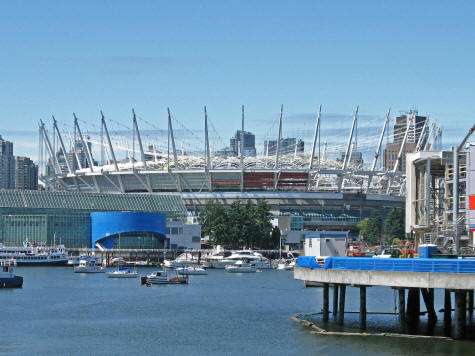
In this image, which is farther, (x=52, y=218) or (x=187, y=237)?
(x=187, y=237)

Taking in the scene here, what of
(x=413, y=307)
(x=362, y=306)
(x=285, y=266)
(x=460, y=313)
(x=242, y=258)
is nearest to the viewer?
(x=460, y=313)

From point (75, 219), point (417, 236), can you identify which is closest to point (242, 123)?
point (75, 219)

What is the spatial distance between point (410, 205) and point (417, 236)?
258 centimetres

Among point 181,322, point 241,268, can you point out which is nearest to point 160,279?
point 241,268

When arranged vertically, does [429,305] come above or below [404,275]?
below

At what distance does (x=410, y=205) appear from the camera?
7312 centimetres

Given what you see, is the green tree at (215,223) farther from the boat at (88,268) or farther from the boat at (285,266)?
the boat at (88,268)

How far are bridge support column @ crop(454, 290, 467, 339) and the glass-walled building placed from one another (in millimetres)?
123738

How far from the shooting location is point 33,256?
15075cm

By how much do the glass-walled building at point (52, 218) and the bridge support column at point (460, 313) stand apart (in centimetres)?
12374

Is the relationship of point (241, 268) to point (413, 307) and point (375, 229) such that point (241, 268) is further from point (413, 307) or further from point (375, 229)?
point (413, 307)

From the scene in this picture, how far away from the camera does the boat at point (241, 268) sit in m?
135

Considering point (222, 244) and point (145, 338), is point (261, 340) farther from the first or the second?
point (222, 244)

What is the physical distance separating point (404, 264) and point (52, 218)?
424ft
